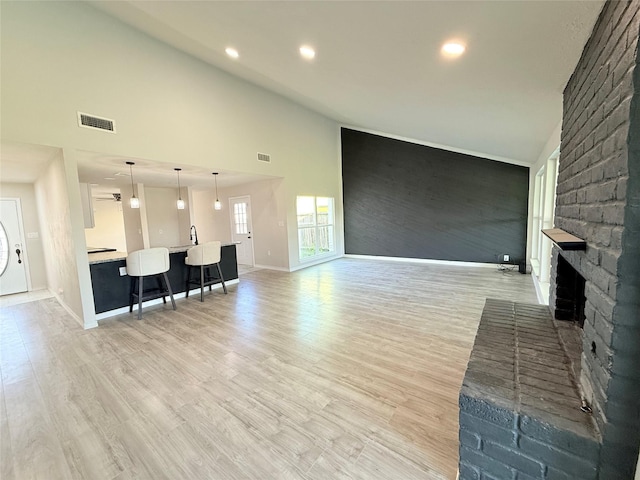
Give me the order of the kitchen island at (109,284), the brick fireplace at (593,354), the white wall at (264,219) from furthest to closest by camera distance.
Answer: the white wall at (264,219) < the kitchen island at (109,284) < the brick fireplace at (593,354)

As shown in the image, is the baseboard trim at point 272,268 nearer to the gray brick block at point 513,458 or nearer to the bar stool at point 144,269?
the bar stool at point 144,269

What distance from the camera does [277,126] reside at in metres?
6.14

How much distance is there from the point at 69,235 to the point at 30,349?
4.65 ft

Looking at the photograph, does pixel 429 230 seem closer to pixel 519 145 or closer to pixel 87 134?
pixel 519 145

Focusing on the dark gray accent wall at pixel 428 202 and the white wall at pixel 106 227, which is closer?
the dark gray accent wall at pixel 428 202

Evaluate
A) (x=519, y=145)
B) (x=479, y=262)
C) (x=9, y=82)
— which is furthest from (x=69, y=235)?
(x=479, y=262)

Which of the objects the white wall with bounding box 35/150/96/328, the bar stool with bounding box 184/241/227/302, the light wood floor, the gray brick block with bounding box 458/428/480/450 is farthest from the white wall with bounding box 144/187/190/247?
the gray brick block with bounding box 458/428/480/450

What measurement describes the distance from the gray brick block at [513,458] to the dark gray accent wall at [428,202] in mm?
6114

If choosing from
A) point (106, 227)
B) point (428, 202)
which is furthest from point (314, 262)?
point (106, 227)

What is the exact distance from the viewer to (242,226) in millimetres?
7797

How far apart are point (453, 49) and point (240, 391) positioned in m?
3.30

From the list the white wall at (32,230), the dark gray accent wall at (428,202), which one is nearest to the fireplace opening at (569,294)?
the dark gray accent wall at (428,202)

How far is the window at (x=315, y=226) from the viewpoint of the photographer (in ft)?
23.9

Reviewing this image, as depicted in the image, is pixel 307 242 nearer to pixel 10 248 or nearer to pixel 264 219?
pixel 264 219
